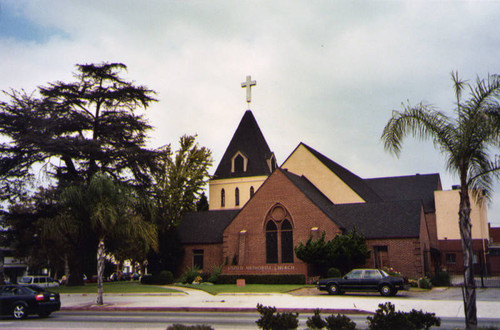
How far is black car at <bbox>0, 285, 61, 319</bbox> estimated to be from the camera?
1856 centimetres

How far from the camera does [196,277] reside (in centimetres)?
3931

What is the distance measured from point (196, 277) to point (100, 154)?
12682 mm

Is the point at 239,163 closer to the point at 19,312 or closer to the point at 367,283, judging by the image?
the point at 367,283

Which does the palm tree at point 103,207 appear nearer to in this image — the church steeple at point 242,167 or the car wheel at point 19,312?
the car wheel at point 19,312

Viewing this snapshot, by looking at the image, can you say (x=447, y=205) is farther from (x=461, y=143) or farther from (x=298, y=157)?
(x=461, y=143)

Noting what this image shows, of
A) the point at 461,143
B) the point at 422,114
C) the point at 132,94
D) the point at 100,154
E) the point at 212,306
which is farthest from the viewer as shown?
the point at 132,94

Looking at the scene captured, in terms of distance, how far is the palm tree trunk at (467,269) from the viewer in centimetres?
1146

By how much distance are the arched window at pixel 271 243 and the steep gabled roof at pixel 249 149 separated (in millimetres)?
20521

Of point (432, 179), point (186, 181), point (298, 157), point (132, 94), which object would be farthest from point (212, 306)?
point (432, 179)

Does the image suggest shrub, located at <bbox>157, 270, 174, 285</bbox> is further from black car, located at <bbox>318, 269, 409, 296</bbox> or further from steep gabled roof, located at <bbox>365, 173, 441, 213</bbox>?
steep gabled roof, located at <bbox>365, 173, 441, 213</bbox>

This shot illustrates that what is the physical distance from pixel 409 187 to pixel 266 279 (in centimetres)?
3318

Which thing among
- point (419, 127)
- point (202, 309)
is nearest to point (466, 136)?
point (419, 127)

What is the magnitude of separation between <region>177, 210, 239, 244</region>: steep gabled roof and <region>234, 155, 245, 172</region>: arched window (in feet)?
48.6

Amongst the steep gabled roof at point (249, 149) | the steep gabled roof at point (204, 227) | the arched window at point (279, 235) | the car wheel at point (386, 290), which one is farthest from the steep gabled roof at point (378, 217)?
the steep gabled roof at point (249, 149)
